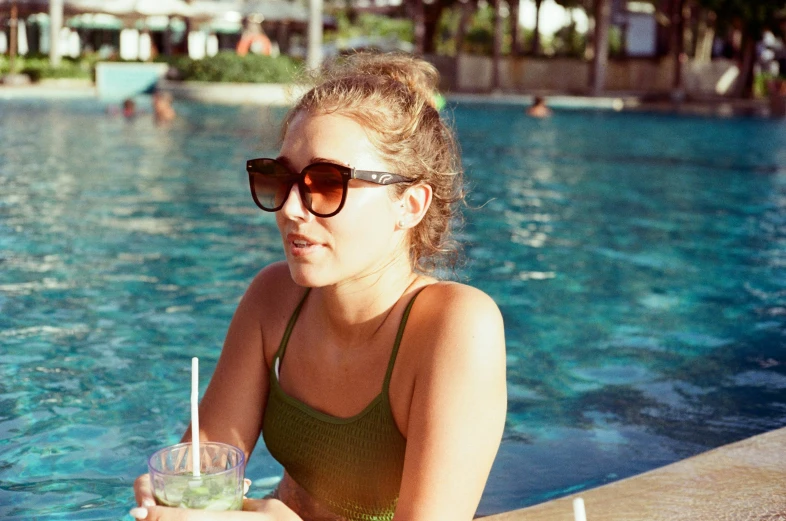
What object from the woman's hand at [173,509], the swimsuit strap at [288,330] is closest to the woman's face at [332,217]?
the swimsuit strap at [288,330]

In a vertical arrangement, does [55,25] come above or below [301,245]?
above

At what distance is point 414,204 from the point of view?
82.7 inches

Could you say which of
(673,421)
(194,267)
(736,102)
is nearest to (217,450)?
(673,421)

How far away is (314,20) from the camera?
27.4 meters

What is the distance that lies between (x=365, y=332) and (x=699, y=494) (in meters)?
1.04

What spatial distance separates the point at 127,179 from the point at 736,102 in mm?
21316

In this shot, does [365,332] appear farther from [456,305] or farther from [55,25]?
[55,25]

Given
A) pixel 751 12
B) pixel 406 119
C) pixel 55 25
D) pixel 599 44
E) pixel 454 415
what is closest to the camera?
pixel 454 415

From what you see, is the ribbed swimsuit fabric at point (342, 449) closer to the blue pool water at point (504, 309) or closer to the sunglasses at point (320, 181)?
the sunglasses at point (320, 181)

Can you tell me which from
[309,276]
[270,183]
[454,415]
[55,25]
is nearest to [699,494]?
[454,415]

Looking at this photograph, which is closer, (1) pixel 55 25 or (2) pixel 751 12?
(1) pixel 55 25

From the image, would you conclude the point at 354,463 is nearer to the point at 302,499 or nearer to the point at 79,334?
the point at 302,499

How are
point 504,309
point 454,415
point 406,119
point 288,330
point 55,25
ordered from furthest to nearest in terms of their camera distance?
point 55,25, point 504,309, point 288,330, point 406,119, point 454,415

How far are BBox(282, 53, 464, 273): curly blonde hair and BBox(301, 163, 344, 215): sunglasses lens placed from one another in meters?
0.12
